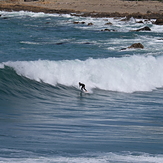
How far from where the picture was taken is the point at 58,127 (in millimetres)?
9891

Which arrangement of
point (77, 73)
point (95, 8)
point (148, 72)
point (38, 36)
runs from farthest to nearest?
point (95, 8) → point (38, 36) → point (148, 72) → point (77, 73)

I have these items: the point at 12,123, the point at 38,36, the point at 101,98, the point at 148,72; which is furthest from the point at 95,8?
the point at 12,123

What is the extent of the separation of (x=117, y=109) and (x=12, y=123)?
4.19m

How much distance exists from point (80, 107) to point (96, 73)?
5.62m

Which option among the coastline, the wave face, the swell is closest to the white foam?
the swell

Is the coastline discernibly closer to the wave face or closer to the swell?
the wave face

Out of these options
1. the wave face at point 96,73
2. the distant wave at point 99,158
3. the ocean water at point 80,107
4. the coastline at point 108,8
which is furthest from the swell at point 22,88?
the coastline at point 108,8

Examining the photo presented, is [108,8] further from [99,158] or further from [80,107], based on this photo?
[99,158]

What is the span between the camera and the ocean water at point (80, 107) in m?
7.84

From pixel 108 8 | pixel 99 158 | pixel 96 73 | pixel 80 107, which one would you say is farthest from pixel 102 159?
pixel 108 8

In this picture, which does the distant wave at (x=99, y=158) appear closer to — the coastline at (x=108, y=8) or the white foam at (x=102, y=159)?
the white foam at (x=102, y=159)

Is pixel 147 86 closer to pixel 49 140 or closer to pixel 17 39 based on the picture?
pixel 49 140

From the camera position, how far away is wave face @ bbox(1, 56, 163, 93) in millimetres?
17969

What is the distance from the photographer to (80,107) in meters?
13.6
